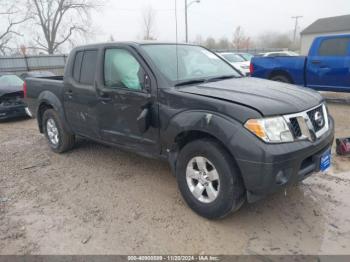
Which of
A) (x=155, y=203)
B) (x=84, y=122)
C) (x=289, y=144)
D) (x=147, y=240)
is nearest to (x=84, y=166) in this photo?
(x=84, y=122)

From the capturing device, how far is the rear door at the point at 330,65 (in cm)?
801

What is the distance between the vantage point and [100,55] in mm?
4152

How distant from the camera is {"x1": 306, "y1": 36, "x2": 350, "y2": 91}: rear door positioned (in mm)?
8008

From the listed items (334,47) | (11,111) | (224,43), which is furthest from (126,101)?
(224,43)

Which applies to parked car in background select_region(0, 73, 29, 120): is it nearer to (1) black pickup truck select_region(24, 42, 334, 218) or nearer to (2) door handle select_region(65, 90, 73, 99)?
(2) door handle select_region(65, 90, 73, 99)

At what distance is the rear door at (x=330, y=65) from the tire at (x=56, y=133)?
6651mm

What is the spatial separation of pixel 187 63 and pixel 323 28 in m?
44.6

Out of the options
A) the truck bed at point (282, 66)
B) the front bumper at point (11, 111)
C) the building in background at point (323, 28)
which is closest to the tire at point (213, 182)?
the truck bed at point (282, 66)

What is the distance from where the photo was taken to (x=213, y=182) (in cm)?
306

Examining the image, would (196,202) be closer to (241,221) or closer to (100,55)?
(241,221)

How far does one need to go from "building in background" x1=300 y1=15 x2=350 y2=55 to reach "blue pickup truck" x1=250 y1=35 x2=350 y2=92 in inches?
1320

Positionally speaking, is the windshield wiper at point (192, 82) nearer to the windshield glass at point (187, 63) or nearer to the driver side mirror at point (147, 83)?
the windshield glass at point (187, 63)

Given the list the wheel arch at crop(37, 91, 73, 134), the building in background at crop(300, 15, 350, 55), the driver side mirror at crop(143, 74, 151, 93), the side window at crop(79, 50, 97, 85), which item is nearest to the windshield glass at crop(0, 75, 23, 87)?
the wheel arch at crop(37, 91, 73, 134)

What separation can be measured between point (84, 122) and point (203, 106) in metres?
2.23
